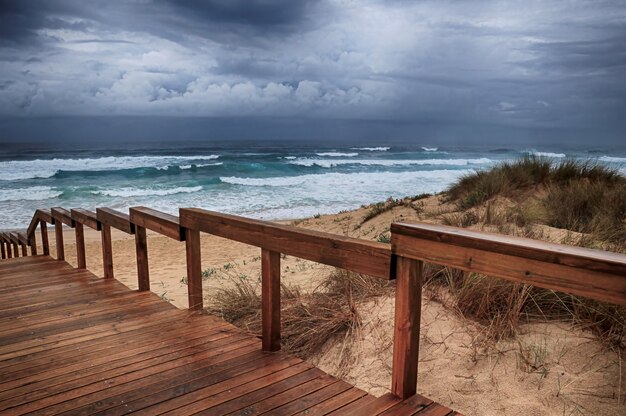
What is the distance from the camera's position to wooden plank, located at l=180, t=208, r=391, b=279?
2178 millimetres

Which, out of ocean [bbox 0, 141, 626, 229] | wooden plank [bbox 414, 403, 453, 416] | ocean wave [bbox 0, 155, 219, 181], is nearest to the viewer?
wooden plank [bbox 414, 403, 453, 416]

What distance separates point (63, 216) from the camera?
5.50 meters

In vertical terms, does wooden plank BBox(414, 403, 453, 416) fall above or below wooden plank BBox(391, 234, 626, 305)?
below

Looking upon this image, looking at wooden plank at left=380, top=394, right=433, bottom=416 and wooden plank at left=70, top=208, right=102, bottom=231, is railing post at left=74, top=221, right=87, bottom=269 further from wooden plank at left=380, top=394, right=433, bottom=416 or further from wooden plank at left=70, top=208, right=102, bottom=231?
wooden plank at left=380, top=394, right=433, bottom=416

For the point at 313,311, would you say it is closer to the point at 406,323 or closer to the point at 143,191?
the point at 406,323

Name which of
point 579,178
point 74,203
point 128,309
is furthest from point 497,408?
point 74,203

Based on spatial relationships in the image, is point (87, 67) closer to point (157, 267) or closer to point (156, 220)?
point (157, 267)

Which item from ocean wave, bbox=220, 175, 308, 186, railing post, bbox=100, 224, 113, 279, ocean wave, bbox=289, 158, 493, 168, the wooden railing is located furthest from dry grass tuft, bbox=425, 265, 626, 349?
ocean wave, bbox=289, 158, 493, 168

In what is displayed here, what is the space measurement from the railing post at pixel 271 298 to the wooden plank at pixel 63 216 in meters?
3.58

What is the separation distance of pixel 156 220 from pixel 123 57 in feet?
233

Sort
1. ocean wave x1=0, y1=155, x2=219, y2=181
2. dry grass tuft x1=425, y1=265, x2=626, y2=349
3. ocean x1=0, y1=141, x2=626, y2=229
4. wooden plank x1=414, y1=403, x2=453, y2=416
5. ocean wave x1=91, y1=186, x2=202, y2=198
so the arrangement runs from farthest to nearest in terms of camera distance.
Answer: ocean wave x1=0, y1=155, x2=219, y2=181
ocean wave x1=91, y1=186, x2=202, y2=198
ocean x1=0, y1=141, x2=626, y2=229
dry grass tuft x1=425, y1=265, x2=626, y2=349
wooden plank x1=414, y1=403, x2=453, y2=416

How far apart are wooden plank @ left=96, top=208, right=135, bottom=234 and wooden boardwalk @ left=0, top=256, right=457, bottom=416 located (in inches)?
27.2

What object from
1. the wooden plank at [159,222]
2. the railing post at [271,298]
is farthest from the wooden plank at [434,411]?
the wooden plank at [159,222]

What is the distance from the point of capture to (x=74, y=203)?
2125 centimetres
